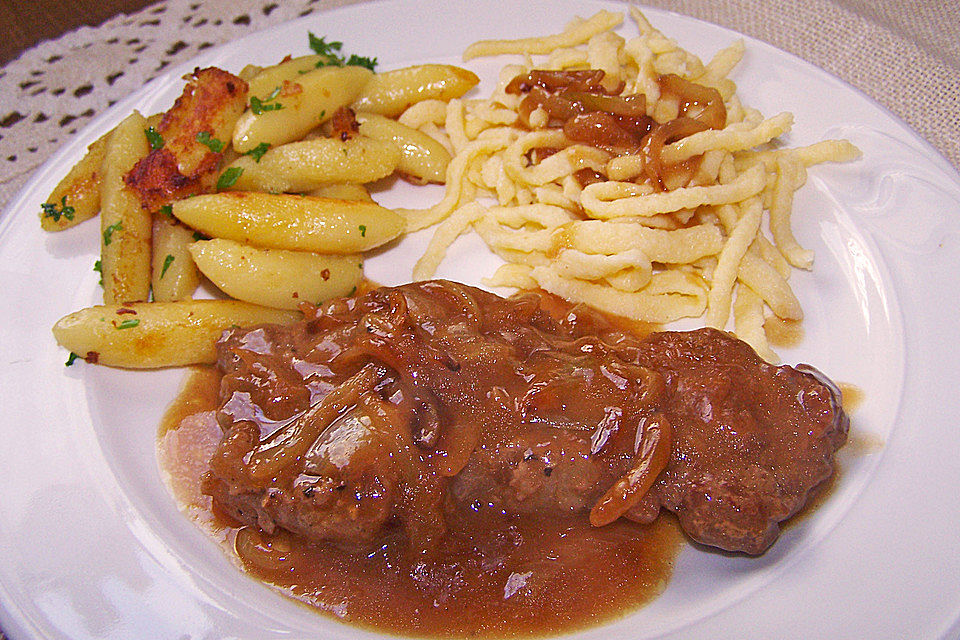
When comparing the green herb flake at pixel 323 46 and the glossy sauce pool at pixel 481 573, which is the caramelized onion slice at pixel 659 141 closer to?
the glossy sauce pool at pixel 481 573

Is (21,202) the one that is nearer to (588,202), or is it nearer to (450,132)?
(450,132)

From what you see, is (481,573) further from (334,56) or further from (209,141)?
(334,56)

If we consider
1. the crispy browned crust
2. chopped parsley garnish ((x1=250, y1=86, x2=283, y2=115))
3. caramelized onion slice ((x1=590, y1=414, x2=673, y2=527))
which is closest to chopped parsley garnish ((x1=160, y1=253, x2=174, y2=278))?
the crispy browned crust

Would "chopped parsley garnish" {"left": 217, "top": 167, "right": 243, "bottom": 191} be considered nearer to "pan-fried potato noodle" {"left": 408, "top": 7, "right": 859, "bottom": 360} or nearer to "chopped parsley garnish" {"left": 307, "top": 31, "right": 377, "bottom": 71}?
"pan-fried potato noodle" {"left": 408, "top": 7, "right": 859, "bottom": 360}

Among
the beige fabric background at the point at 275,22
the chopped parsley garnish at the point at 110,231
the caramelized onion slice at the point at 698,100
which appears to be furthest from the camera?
the beige fabric background at the point at 275,22

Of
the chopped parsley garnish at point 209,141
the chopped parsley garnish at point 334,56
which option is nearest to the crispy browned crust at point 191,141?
the chopped parsley garnish at point 209,141

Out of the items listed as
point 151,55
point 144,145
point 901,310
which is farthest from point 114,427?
point 901,310
